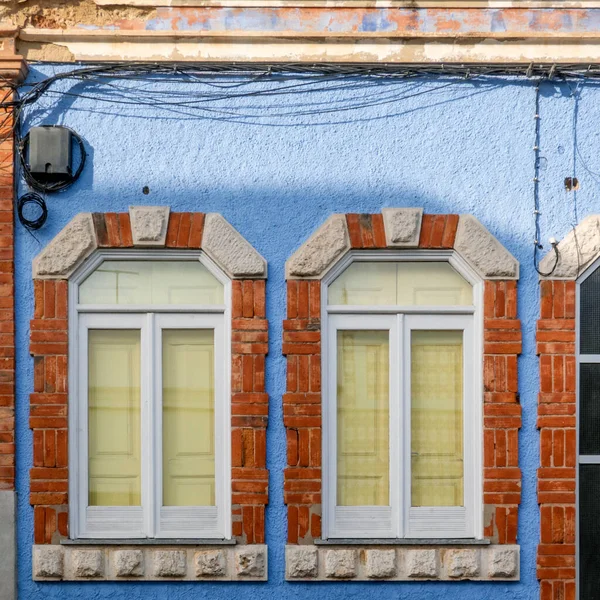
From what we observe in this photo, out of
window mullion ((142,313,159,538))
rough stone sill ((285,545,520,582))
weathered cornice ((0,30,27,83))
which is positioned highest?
weathered cornice ((0,30,27,83))

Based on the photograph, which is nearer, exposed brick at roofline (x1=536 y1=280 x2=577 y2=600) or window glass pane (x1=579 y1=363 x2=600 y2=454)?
exposed brick at roofline (x1=536 y1=280 x2=577 y2=600)

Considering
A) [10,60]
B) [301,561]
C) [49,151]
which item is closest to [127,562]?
[301,561]

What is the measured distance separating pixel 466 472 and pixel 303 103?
2.75 metres

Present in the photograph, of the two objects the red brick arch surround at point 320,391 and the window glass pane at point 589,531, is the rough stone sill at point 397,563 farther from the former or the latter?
the window glass pane at point 589,531

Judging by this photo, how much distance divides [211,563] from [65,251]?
2293mm

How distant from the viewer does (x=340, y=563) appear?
6.20 meters

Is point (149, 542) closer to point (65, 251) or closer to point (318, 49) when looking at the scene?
point (65, 251)

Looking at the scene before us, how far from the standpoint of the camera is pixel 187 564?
244 inches

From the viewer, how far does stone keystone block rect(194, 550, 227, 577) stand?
6.18 m

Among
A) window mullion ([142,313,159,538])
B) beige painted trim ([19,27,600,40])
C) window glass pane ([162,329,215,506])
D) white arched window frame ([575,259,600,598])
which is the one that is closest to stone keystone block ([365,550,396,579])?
window glass pane ([162,329,215,506])

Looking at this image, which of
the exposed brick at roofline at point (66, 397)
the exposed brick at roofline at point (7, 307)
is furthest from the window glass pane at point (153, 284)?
the exposed brick at roofline at point (7, 307)

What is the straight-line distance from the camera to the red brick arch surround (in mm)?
6227

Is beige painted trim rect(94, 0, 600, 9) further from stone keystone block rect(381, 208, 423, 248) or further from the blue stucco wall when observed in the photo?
stone keystone block rect(381, 208, 423, 248)

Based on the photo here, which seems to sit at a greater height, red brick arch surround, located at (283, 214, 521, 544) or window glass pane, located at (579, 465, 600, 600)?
red brick arch surround, located at (283, 214, 521, 544)
